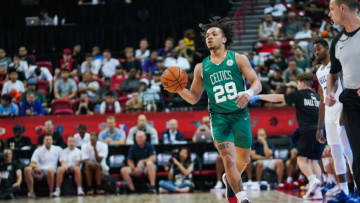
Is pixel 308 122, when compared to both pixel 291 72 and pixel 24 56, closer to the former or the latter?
pixel 291 72

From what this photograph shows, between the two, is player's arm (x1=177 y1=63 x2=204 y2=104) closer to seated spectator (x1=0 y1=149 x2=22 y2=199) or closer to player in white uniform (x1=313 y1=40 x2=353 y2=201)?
player in white uniform (x1=313 y1=40 x2=353 y2=201)

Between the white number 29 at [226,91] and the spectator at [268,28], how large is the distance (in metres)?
12.0

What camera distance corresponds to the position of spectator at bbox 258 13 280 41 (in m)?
18.5

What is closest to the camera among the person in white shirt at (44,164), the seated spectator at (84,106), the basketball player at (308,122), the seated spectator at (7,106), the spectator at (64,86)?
the basketball player at (308,122)

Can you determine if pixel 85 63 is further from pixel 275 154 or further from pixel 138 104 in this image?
pixel 275 154

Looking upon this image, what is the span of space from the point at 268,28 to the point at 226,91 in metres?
12.5

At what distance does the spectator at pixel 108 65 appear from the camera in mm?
17641

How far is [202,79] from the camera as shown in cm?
689

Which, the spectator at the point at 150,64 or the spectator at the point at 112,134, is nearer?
the spectator at the point at 112,134

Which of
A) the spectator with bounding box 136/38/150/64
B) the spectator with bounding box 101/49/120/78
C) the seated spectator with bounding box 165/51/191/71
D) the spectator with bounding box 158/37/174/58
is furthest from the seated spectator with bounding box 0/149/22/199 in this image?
the spectator with bounding box 158/37/174/58

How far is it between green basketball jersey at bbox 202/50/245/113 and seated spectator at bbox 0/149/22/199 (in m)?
7.58

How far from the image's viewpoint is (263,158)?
13.1m

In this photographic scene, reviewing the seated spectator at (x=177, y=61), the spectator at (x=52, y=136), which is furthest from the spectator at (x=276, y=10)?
the spectator at (x=52, y=136)

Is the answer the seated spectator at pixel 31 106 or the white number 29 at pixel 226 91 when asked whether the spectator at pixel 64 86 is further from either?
the white number 29 at pixel 226 91
